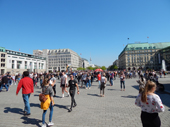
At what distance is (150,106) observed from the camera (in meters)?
2.39

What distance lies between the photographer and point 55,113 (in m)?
5.36

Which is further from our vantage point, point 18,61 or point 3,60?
point 18,61

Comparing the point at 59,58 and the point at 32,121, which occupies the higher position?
the point at 59,58

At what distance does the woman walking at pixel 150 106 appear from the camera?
2.34 m

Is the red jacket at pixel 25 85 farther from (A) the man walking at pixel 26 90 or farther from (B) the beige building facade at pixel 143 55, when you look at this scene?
(B) the beige building facade at pixel 143 55


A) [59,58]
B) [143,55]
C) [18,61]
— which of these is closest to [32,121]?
[18,61]

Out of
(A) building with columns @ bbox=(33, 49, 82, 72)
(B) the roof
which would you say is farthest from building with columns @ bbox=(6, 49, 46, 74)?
(B) the roof

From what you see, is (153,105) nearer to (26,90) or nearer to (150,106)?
(150,106)

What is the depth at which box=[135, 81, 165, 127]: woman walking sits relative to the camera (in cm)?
234

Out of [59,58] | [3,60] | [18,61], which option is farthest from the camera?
[59,58]

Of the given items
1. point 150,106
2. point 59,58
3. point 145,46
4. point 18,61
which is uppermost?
point 145,46

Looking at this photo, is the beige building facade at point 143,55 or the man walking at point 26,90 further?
the beige building facade at point 143,55

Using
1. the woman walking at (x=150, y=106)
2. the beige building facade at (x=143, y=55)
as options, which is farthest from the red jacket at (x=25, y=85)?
the beige building facade at (x=143, y=55)

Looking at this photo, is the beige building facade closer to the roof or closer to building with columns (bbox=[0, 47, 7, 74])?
the roof
